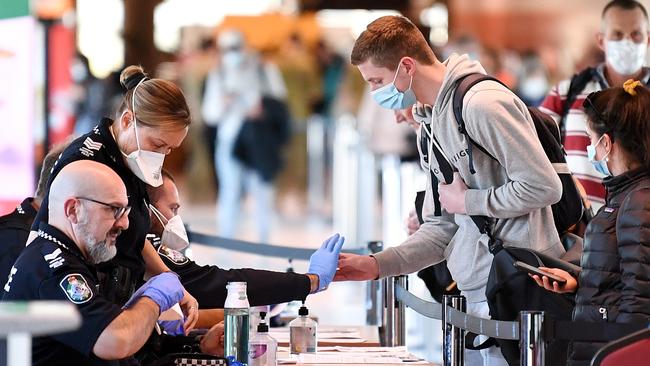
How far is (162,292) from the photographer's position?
381 centimetres

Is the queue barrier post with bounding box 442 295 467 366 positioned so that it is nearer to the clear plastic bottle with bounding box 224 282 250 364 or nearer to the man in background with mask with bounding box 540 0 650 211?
the clear plastic bottle with bounding box 224 282 250 364

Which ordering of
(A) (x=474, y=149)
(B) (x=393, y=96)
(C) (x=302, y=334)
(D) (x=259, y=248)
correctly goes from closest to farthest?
(A) (x=474, y=149) → (B) (x=393, y=96) → (C) (x=302, y=334) → (D) (x=259, y=248)

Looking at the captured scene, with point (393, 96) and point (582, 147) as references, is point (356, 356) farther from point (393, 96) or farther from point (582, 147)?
point (582, 147)

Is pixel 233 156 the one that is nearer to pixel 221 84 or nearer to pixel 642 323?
pixel 221 84

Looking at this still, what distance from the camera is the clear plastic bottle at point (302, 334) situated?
15.9 feet

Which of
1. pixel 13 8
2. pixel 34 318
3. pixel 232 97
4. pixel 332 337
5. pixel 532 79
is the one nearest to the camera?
pixel 34 318

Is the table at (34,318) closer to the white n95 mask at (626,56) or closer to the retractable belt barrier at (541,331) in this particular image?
the retractable belt barrier at (541,331)

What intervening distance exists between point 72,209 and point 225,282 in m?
1.12

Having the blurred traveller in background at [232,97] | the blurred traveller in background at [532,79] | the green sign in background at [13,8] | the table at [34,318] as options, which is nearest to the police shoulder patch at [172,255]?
the table at [34,318]

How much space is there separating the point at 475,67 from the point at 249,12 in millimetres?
19906

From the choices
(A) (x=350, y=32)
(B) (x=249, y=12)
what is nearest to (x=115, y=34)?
(B) (x=249, y=12)

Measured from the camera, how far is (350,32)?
24781 millimetres

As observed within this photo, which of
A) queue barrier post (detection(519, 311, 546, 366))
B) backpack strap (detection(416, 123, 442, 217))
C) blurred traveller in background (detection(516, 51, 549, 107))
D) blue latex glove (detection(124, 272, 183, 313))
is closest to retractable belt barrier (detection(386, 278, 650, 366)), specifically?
queue barrier post (detection(519, 311, 546, 366))

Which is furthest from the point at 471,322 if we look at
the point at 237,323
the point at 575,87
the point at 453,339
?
the point at 575,87
